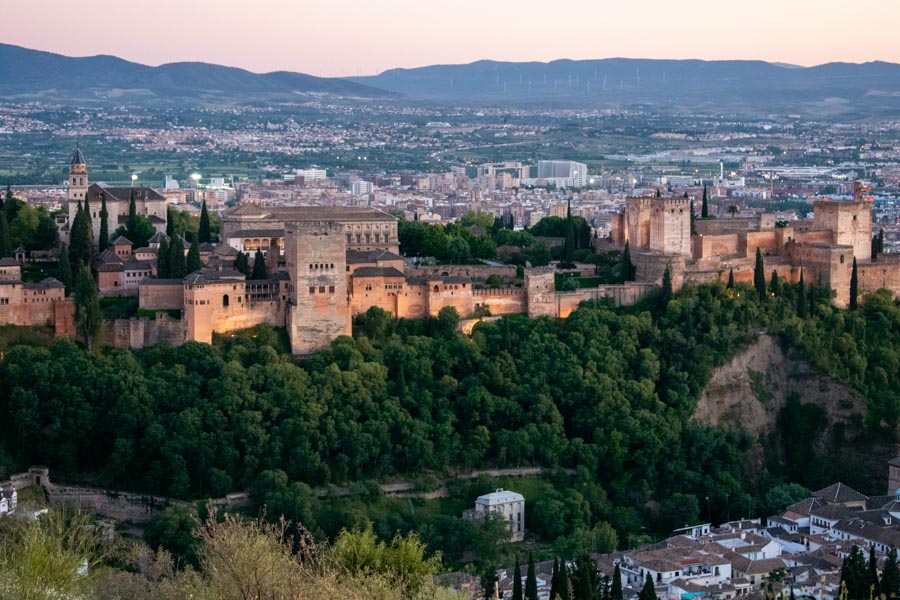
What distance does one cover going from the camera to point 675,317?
169 ft

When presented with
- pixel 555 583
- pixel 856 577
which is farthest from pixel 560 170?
pixel 555 583

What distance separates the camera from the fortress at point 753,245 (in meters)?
53.7

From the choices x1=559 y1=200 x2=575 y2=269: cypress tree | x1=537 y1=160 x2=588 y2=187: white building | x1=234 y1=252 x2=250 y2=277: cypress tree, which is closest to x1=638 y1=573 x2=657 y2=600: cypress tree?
x1=234 y1=252 x2=250 y2=277: cypress tree

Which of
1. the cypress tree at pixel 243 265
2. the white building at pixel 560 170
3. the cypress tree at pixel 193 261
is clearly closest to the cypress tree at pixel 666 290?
the cypress tree at pixel 243 265

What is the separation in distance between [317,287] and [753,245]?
1443cm

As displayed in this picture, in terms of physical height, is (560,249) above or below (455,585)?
above

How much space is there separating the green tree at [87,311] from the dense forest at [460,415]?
0.52m

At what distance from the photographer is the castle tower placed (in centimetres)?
4784

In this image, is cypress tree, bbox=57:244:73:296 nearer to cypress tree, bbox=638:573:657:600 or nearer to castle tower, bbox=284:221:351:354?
castle tower, bbox=284:221:351:354

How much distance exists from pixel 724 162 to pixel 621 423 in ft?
348

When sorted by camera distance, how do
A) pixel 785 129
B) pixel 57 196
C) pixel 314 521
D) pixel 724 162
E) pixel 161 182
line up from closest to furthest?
1. pixel 314 521
2. pixel 57 196
3. pixel 161 182
4. pixel 724 162
5. pixel 785 129

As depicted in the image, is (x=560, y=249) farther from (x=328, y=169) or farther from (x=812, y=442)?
(x=328, y=169)

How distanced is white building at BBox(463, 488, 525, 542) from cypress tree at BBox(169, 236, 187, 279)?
1066 cm

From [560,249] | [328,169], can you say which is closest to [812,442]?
[560,249]
